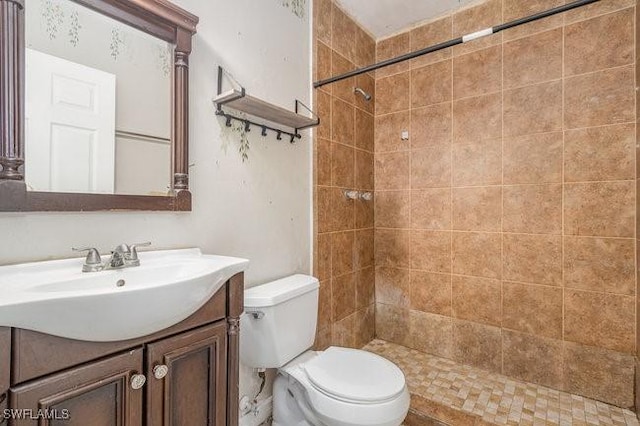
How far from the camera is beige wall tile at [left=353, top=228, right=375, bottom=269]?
2.35 m

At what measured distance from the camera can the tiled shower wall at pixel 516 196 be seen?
1764 millimetres

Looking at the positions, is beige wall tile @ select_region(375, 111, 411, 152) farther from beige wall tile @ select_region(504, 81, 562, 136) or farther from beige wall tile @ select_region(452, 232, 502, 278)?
beige wall tile @ select_region(452, 232, 502, 278)

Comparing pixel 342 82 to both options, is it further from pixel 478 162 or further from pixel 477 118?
pixel 478 162

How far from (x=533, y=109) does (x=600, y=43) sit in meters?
0.43

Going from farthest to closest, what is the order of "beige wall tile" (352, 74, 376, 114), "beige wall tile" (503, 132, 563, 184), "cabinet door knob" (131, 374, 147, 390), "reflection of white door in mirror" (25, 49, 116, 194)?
"beige wall tile" (352, 74, 376, 114) < "beige wall tile" (503, 132, 563, 184) < "reflection of white door in mirror" (25, 49, 116, 194) < "cabinet door knob" (131, 374, 147, 390)

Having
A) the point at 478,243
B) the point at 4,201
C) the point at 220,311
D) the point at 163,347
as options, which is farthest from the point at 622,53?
the point at 4,201

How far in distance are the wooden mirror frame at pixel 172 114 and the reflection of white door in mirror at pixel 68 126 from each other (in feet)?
0.11

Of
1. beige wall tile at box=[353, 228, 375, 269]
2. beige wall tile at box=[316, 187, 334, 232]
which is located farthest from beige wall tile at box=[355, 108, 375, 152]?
beige wall tile at box=[353, 228, 375, 269]

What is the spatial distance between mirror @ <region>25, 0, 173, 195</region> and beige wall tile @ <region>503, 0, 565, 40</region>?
6.56 feet

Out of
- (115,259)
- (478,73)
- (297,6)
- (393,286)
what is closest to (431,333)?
(393,286)

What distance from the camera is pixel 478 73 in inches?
84.4

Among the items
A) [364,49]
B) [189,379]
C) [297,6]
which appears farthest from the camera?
[364,49]

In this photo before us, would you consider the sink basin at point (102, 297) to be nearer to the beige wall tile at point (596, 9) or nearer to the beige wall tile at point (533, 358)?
the beige wall tile at point (533, 358)

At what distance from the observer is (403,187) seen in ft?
8.05
